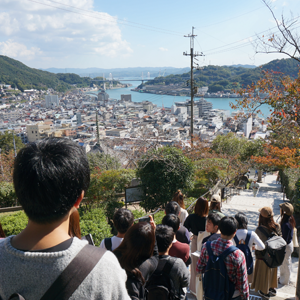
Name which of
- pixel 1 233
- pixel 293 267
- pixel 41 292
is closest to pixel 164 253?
pixel 1 233

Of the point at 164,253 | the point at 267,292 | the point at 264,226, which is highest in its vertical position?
the point at 164,253

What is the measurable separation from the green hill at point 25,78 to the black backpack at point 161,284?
13430 centimetres

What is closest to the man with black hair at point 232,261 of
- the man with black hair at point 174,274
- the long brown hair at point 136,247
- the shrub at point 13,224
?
the man with black hair at point 174,274

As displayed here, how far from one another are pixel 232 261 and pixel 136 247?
874 mm

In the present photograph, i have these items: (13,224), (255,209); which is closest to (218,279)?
(13,224)

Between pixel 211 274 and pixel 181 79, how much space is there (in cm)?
12528

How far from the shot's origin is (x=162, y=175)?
20.9 ft

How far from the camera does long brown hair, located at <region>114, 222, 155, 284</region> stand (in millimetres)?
1917

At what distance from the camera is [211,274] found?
2.27m

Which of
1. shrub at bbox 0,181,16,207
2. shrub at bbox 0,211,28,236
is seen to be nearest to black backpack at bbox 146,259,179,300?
shrub at bbox 0,211,28,236

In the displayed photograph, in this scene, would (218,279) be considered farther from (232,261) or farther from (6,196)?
(6,196)

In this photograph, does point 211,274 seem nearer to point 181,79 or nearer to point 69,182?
Result: point 69,182

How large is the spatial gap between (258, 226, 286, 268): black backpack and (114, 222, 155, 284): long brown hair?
1852mm

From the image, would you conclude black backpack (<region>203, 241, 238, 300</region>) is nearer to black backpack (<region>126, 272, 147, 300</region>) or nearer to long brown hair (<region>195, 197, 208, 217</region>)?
black backpack (<region>126, 272, 147, 300</region>)
